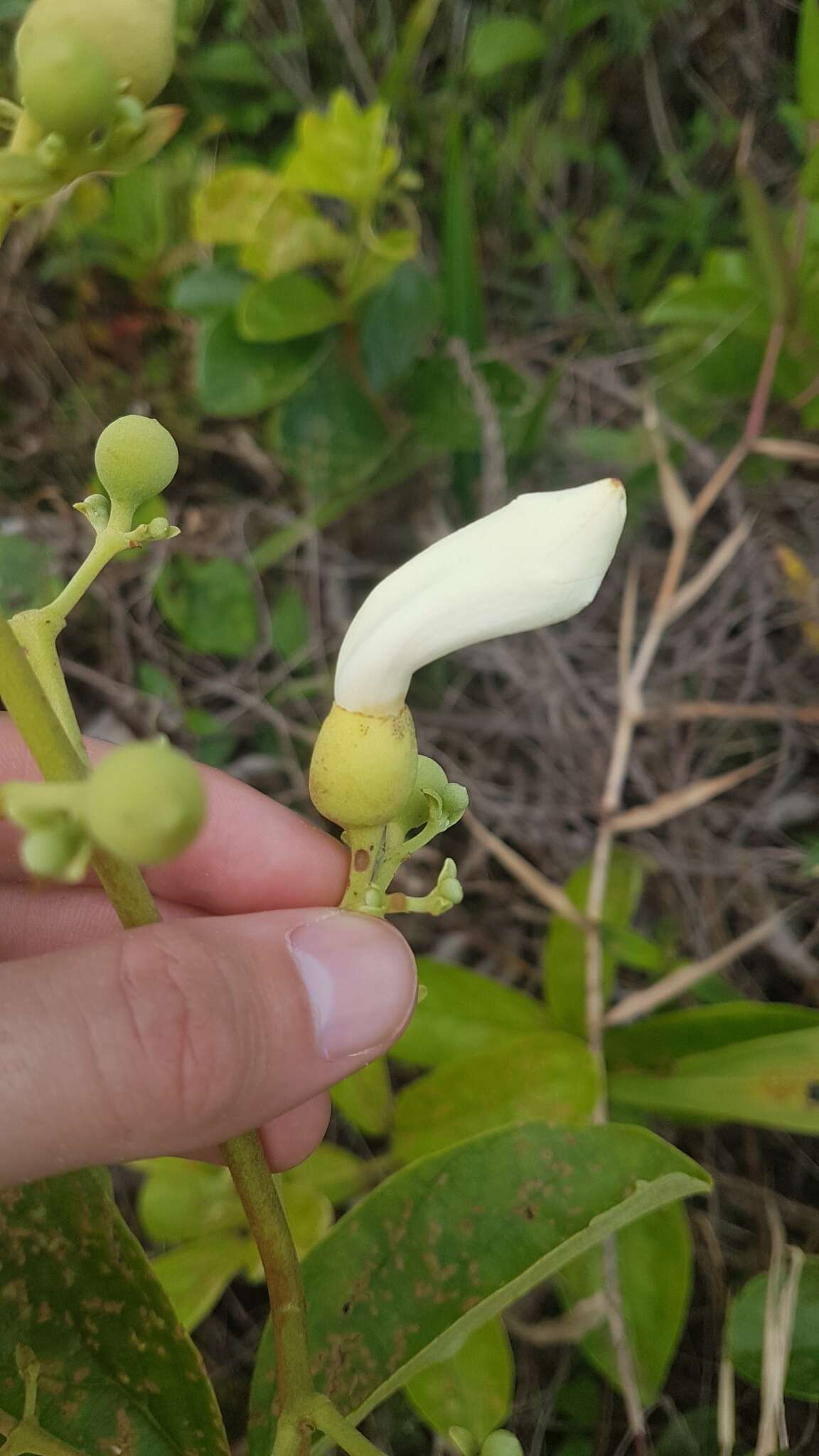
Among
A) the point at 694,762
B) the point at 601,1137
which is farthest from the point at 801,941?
the point at 601,1137

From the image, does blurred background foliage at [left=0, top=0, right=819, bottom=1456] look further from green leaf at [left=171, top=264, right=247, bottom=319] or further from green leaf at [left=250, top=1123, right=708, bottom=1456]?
green leaf at [left=250, top=1123, right=708, bottom=1456]

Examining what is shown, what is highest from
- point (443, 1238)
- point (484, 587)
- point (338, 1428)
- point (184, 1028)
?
point (484, 587)

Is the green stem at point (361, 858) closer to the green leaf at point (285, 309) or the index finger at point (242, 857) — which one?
the index finger at point (242, 857)

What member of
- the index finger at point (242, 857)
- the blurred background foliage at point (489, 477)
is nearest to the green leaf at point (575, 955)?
the blurred background foliage at point (489, 477)

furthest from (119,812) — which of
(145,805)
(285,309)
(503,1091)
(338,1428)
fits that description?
(285,309)

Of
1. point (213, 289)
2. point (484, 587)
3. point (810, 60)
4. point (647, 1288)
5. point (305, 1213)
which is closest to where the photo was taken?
point (484, 587)

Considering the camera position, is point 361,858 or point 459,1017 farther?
point 459,1017

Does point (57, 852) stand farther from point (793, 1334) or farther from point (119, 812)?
point (793, 1334)
